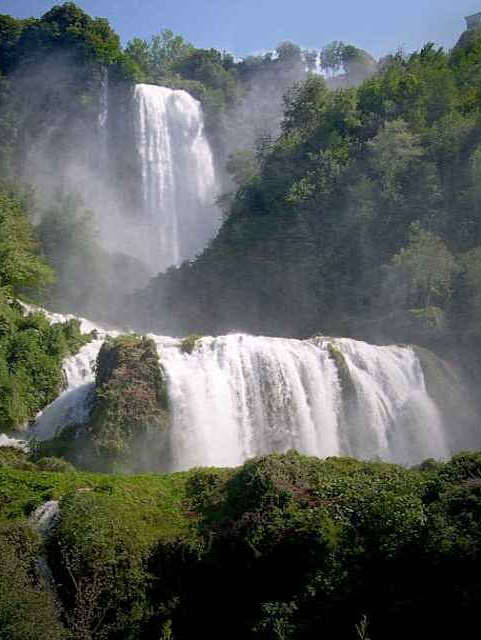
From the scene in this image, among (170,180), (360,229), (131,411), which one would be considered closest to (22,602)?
(131,411)

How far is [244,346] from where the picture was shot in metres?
19.2

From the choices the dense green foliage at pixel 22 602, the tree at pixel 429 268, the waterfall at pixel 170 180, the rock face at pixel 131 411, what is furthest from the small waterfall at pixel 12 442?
the waterfall at pixel 170 180

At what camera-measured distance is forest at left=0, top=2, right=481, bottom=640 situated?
9.23 metres

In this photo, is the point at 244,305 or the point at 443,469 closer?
the point at 443,469

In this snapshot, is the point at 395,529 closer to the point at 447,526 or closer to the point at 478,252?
the point at 447,526

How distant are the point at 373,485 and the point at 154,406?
8.44 meters

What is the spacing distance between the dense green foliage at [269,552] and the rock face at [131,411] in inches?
203

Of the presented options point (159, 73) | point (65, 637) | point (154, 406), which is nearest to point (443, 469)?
point (65, 637)

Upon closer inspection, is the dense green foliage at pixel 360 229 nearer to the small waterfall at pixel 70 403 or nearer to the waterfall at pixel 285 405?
the waterfall at pixel 285 405

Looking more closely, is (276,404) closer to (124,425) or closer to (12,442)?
(124,425)

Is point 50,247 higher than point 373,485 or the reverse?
higher

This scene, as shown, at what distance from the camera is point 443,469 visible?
10078 mm

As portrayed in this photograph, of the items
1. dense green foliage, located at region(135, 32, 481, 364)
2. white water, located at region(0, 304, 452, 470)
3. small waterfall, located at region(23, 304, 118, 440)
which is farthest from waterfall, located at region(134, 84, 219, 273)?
white water, located at region(0, 304, 452, 470)

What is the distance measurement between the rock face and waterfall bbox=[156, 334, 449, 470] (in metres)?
0.39
